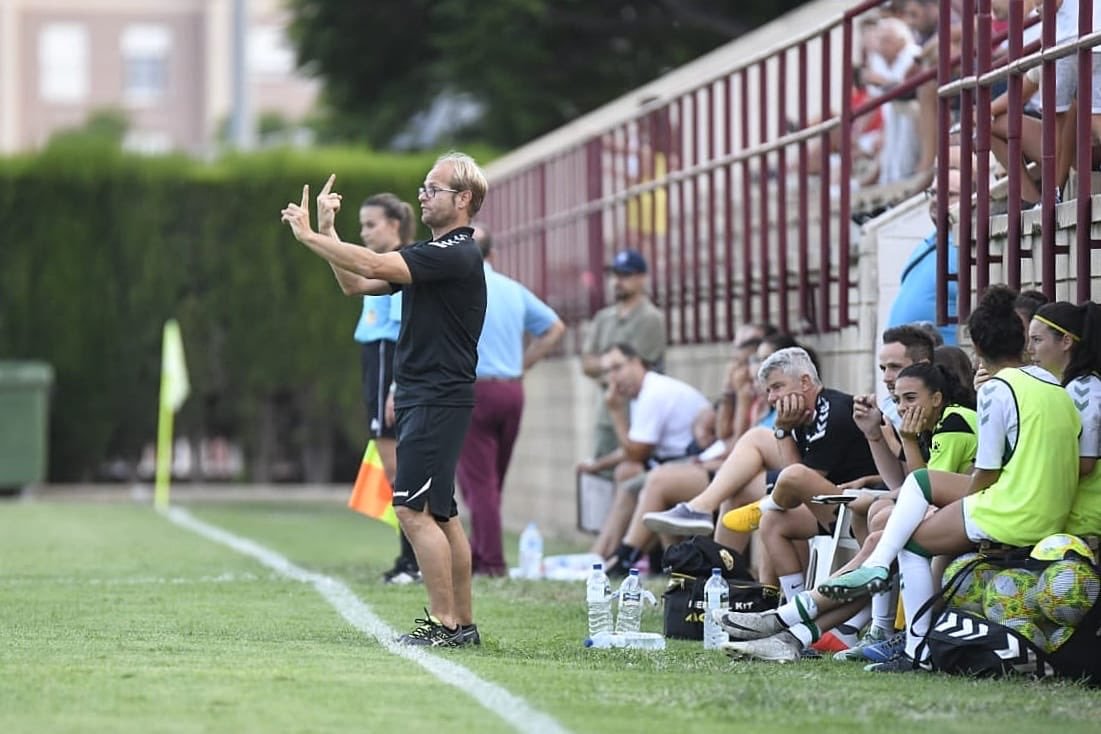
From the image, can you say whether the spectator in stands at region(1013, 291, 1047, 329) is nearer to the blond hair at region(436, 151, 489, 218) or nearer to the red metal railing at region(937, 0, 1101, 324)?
the red metal railing at region(937, 0, 1101, 324)

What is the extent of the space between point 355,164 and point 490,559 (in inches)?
580

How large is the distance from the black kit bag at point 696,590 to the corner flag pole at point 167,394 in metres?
14.6

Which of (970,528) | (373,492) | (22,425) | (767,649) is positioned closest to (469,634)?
(767,649)

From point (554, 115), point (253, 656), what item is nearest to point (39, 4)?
point (554, 115)

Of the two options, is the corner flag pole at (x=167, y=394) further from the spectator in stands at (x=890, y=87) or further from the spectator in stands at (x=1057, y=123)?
the spectator in stands at (x=1057, y=123)

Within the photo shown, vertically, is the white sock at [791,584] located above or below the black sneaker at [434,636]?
above

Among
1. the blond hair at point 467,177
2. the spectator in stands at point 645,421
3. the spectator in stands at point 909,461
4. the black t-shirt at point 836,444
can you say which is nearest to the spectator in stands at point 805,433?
the black t-shirt at point 836,444

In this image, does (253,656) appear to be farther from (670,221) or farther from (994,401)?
(670,221)

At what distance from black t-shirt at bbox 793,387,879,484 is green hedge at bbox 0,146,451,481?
17.1 m

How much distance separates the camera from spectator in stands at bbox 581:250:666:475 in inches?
598

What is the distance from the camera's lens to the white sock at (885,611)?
29.8 ft

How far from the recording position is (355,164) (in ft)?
90.5

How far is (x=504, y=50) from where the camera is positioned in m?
28.4

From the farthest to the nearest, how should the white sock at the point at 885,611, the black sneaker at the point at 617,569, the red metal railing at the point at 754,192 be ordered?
the black sneaker at the point at 617,569 → the red metal railing at the point at 754,192 → the white sock at the point at 885,611
